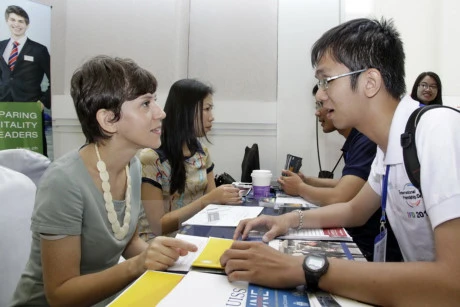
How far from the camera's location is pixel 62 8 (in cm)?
338

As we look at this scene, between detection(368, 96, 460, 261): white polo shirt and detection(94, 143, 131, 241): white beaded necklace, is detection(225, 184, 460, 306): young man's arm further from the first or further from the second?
detection(94, 143, 131, 241): white beaded necklace

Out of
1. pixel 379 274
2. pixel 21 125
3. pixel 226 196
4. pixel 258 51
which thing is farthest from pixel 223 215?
pixel 21 125

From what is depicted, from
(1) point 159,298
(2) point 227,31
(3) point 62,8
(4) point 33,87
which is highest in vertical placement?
(3) point 62,8

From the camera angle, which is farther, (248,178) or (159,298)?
(248,178)

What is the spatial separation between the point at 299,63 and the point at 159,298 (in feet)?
9.31

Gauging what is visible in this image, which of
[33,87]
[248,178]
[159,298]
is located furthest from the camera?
[33,87]

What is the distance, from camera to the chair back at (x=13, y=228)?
2.93 ft

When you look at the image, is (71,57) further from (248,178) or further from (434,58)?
(434,58)

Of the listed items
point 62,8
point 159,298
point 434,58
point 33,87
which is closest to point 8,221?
point 159,298

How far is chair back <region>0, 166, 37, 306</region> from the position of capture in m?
0.89

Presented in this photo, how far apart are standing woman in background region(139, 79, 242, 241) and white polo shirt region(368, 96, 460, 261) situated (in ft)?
2.36

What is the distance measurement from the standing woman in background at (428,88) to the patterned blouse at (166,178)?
2181 mm

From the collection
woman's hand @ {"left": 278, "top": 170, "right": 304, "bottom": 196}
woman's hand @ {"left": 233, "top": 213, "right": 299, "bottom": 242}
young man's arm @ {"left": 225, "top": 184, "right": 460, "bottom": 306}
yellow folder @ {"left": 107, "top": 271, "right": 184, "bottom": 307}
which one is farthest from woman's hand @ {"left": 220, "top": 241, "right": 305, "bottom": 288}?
woman's hand @ {"left": 278, "top": 170, "right": 304, "bottom": 196}

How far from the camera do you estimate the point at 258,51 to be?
3.18 metres
